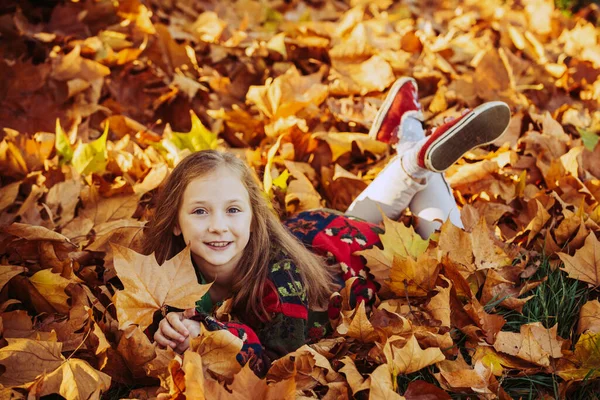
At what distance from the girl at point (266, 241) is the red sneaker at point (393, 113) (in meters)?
0.24

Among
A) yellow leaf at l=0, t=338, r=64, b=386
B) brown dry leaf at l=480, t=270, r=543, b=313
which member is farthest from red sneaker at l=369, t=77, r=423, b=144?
yellow leaf at l=0, t=338, r=64, b=386

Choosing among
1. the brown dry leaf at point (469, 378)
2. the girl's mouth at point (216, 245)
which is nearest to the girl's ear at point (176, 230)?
the girl's mouth at point (216, 245)

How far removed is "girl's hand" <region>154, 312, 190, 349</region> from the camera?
5.08ft

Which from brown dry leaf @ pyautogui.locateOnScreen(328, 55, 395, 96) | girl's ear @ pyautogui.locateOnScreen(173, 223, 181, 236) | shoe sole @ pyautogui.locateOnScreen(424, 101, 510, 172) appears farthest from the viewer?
brown dry leaf @ pyautogui.locateOnScreen(328, 55, 395, 96)

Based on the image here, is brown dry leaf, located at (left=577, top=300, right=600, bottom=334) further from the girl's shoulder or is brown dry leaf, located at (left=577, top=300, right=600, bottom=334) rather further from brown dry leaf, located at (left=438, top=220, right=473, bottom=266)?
the girl's shoulder

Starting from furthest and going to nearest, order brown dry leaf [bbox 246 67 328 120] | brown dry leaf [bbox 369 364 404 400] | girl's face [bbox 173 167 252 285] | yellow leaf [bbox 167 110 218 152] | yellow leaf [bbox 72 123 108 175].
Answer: brown dry leaf [bbox 246 67 328 120] → yellow leaf [bbox 167 110 218 152] → yellow leaf [bbox 72 123 108 175] → girl's face [bbox 173 167 252 285] → brown dry leaf [bbox 369 364 404 400]

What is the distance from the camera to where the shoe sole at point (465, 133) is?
2.14 metres

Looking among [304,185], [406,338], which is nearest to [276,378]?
[406,338]

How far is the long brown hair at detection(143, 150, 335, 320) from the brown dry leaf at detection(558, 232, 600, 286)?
0.71 m

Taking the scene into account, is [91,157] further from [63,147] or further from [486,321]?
[486,321]

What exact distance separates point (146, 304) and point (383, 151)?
56.8 inches

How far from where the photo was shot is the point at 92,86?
2908 millimetres

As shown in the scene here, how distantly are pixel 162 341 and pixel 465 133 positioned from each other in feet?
4.02

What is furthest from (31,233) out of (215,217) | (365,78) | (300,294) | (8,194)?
(365,78)
